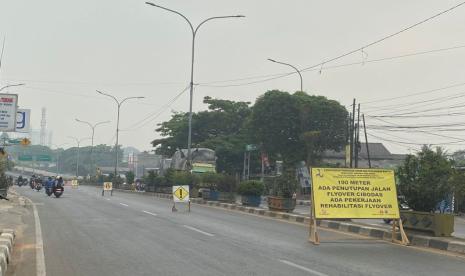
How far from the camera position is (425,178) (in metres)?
13.9

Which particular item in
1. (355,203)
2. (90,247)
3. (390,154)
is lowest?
(90,247)

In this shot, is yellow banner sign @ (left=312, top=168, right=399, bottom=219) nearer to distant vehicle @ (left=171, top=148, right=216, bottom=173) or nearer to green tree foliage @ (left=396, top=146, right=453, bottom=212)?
green tree foliage @ (left=396, top=146, right=453, bottom=212)

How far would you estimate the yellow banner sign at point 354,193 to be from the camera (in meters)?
13.7

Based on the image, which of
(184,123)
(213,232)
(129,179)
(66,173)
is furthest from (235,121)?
(66,173)

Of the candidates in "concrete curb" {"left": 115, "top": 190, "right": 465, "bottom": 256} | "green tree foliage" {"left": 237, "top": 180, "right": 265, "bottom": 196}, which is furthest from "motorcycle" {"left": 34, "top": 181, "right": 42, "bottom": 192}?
"concrete curb" {"left": 115, "top": 190, "right": 465, "bottom": 256}

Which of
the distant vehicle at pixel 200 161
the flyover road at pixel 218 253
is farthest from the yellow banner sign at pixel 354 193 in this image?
the distant vehicle at pixel 200 161

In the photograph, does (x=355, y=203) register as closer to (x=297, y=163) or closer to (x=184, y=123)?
(x=297, y=163)

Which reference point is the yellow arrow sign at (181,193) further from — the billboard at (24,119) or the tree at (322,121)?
the tree at (322,121)

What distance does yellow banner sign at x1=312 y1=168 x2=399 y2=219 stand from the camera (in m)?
13.7

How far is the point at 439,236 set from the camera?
13.5 m

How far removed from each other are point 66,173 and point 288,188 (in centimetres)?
14505

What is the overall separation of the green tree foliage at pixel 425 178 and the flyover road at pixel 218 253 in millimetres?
1534

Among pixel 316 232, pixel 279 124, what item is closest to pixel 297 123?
pixel 279 124

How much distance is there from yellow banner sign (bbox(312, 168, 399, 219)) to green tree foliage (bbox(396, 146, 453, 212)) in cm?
46
